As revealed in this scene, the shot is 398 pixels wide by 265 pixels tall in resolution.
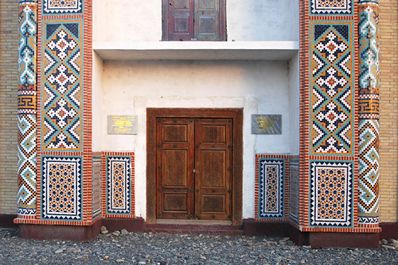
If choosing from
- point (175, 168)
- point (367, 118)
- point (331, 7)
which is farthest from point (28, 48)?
point (367, 118)

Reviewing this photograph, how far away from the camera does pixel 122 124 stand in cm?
786

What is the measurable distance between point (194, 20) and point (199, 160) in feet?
8.55

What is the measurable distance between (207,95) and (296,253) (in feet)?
10.4

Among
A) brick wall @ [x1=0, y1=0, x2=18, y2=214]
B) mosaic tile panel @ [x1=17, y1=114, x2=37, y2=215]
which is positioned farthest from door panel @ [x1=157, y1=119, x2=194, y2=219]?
→ brick wall @ [x1=0, y1=0, x2=18, y2=214]

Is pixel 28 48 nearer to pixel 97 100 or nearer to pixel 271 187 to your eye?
pixel 97 100

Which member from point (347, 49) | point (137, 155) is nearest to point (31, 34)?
point (137, 155)

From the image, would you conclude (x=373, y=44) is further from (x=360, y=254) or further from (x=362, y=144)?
(x=360, y=254)

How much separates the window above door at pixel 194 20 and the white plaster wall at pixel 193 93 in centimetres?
50

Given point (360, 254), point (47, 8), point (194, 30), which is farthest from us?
point (194, 30)

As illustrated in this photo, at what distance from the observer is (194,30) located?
7.84 metres

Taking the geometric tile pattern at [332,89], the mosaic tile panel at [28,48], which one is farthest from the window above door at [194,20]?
the mosaic tile panel at [28,48]

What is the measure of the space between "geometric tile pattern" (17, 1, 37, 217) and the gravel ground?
0.74 meters

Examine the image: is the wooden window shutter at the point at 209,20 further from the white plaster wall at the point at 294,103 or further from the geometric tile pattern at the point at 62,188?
the geometric tile pattern at the point at 62,188

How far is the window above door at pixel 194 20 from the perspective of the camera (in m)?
7.84
